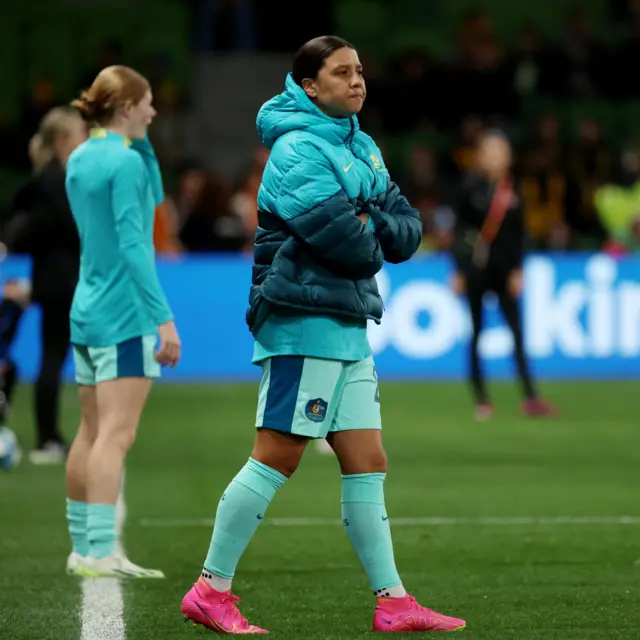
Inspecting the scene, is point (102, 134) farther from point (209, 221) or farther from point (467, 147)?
point (467, 147)

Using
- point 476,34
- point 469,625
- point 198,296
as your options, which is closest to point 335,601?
point 469,625

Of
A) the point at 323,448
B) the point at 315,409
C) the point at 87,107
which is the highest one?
the point at 87,107

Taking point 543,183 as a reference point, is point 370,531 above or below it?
below

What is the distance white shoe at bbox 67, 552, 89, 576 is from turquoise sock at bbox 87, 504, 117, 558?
0.20 feet

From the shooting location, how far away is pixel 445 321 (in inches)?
623

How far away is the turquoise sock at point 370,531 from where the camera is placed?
5.11m

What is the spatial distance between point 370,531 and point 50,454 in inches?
212

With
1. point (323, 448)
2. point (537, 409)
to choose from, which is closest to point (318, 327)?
point (323, 448)

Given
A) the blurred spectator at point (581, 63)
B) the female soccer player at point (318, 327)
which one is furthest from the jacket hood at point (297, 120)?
the blurred spectator at point (581, 63)

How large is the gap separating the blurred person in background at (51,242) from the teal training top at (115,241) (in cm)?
265

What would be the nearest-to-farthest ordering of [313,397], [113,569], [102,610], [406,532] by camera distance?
1. [313,397]
2. [102,610]
3. [113,569]
4. [406,532]

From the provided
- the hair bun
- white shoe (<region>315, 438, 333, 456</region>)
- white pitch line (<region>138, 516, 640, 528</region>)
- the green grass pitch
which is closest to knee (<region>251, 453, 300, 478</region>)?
the green grass pitch

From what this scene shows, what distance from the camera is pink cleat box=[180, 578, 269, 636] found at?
5098 mm

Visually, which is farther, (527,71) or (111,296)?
(527,71)
